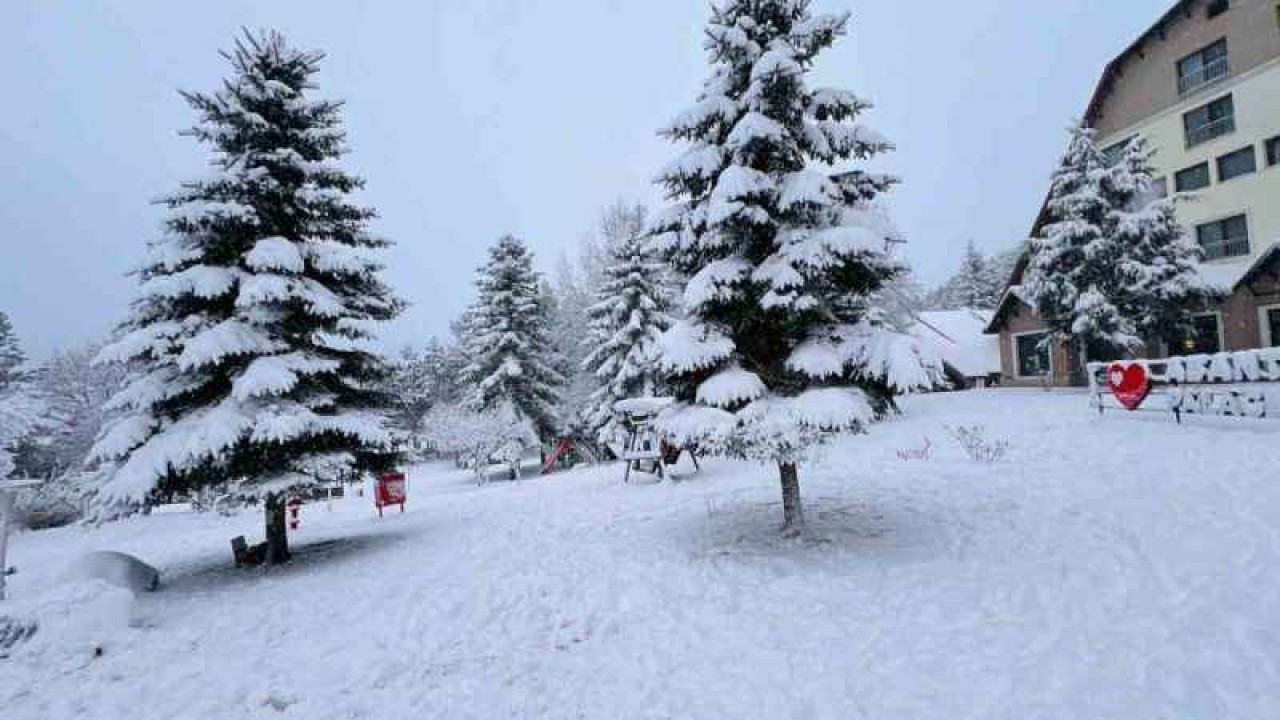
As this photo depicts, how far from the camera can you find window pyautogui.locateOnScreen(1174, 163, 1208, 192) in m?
24.3

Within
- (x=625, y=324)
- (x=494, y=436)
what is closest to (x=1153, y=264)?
(x=625, y=324)

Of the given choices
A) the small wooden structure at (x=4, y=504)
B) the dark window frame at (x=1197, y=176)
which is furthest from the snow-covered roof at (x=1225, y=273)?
the small wooden structure at (x=4, y=504)

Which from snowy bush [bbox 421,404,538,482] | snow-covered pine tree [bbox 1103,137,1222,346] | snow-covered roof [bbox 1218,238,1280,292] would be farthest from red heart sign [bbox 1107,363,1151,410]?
snowy bush [bbox 421,404,538,482]

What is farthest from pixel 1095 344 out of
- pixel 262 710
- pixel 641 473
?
pixel 262 710

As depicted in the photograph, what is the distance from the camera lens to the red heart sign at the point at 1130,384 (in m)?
14.2

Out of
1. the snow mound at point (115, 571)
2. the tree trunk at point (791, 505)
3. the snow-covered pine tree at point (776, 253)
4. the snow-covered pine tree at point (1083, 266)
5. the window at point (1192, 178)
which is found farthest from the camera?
the window at point (1192, 178)

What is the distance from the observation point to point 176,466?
860 centimetres

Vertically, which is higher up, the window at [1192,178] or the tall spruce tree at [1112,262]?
the window at [1192,178]

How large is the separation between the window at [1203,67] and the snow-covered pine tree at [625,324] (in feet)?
79.5

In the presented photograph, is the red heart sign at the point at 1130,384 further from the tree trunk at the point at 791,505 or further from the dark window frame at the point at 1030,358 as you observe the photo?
the dark window frame at the point at 1030,358

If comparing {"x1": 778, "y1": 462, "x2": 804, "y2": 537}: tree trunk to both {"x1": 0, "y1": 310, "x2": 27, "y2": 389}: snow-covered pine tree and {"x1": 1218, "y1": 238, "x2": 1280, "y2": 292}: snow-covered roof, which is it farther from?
{"x1": 0, "y1": 310, "x2": 27, "y2": 389}: snow-covered pine tree

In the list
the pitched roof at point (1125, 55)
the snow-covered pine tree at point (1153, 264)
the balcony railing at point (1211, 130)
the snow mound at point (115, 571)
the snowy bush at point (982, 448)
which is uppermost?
the pitched roof at point (1125, 55)

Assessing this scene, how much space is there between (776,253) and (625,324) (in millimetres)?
19683

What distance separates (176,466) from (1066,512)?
44.1 feet
